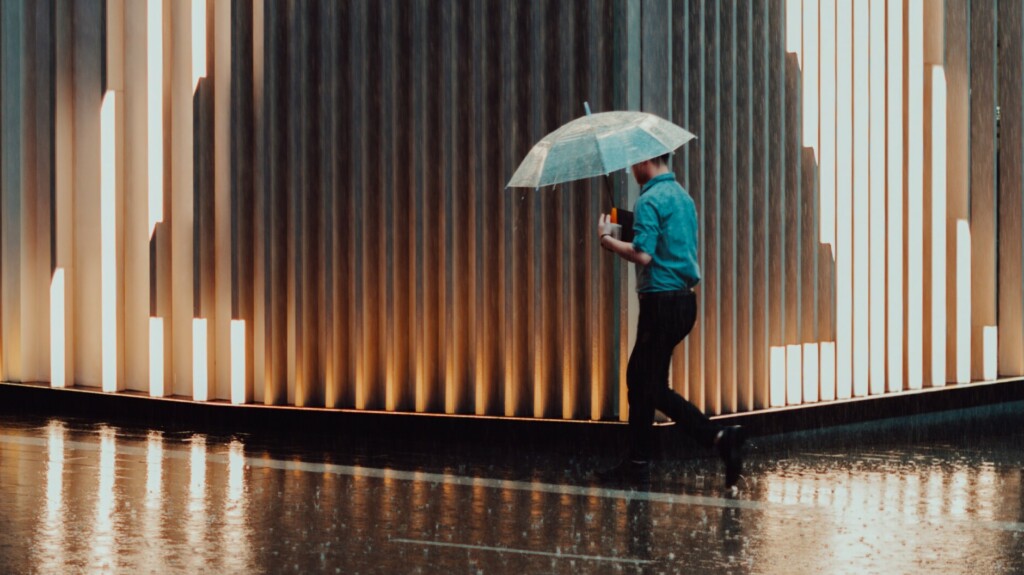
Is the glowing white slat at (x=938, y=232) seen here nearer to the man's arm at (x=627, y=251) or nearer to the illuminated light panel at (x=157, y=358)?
the man's arm at (x=627, y=251)

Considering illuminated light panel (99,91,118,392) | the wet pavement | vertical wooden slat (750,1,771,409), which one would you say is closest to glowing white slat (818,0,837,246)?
vertical wooden slat (750,1,771,409)

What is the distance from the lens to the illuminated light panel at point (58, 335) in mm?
11719

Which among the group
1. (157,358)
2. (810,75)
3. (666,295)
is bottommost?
(157,358)

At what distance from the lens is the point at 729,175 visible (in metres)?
9.68

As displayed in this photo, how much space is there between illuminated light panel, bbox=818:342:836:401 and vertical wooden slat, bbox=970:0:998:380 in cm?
222

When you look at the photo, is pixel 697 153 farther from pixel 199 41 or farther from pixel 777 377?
pixel 199 41

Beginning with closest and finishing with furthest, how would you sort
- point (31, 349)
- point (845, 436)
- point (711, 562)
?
point (711, 562) → point (845, 436) → point (31, 349)

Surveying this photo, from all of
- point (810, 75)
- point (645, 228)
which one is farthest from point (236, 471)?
point (810, 75)

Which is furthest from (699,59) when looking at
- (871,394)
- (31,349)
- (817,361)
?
(31,349)

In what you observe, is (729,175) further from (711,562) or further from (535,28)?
(711,562)

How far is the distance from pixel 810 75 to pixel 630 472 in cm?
386

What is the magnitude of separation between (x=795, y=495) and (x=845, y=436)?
259cm

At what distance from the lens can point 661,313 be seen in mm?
7723

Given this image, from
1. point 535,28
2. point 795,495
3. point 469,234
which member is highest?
point 535,28
